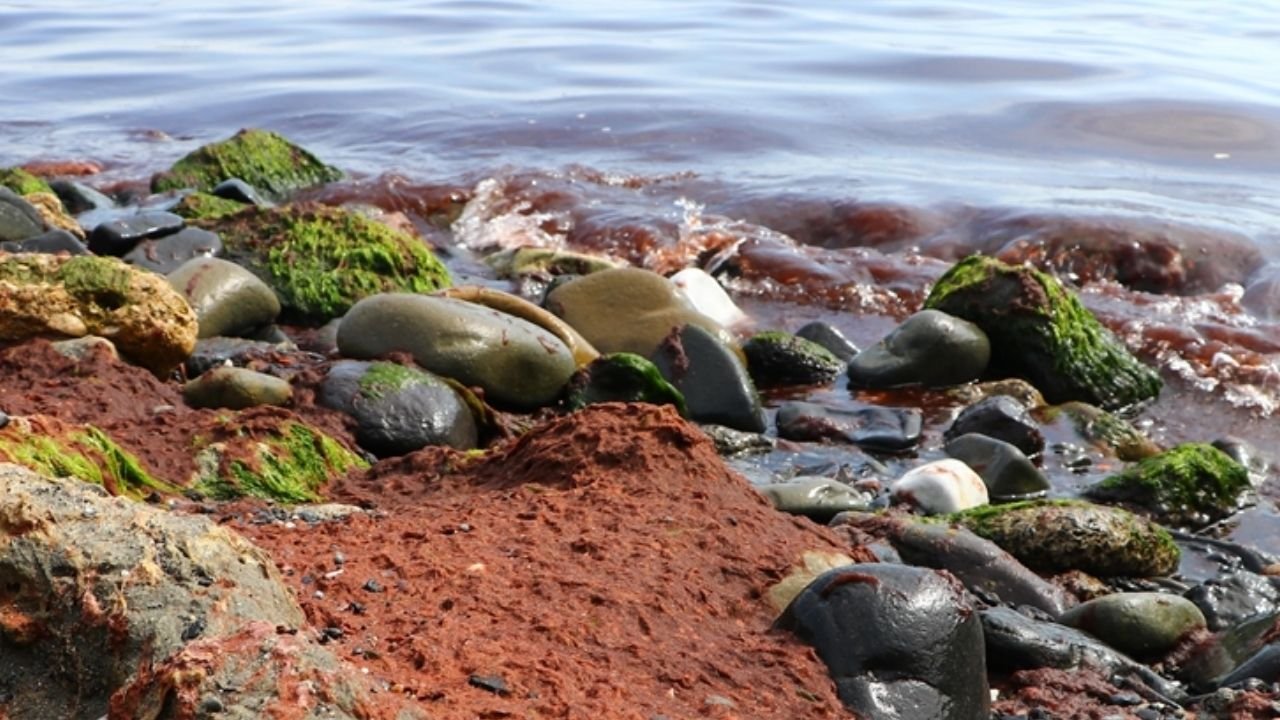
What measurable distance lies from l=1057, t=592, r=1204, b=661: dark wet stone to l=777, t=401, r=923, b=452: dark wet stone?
2063 millimetres

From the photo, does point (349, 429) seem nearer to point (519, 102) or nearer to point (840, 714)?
point (840, 714)

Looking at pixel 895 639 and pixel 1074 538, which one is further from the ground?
pixel 895 639

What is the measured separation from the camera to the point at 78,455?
4141 millimetres

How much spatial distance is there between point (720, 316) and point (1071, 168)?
228 inches

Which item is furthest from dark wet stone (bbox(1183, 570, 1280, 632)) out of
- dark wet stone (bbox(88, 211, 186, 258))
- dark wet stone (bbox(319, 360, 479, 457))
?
dark wet stone (bbox(88, 211, 186, 258))

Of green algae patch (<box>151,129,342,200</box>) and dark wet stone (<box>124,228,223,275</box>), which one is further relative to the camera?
green algae patch (<box>151,129,342,200</box>)

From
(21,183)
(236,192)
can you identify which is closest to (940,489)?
(236,192)

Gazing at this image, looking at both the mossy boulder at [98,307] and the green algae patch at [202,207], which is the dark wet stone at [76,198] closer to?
the green algae patch at [202,207]

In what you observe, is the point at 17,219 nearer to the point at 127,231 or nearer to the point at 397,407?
the point at 127,231

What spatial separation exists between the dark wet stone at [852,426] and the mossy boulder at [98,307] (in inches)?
97.3

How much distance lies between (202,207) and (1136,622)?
265 inches

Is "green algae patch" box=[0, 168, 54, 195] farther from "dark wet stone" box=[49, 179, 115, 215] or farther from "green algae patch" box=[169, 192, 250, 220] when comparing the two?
"green algae patch" box=[169, 192, 250, 220]

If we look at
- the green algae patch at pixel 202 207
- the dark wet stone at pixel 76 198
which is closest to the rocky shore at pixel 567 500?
the green algae patch at pixel 202 207

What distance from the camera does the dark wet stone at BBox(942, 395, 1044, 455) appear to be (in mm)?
6609
